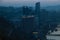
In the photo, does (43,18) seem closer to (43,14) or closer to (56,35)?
(43,14)

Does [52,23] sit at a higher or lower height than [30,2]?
lower

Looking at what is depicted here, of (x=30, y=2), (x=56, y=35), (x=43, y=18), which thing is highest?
(x=30, y=2)

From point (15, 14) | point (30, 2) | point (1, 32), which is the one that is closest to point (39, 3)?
point (30, 2)

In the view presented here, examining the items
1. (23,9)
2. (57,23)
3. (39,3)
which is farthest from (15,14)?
(57,23)

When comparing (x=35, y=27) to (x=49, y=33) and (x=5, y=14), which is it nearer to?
(x=49, y=33)

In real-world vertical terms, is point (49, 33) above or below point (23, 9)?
below
